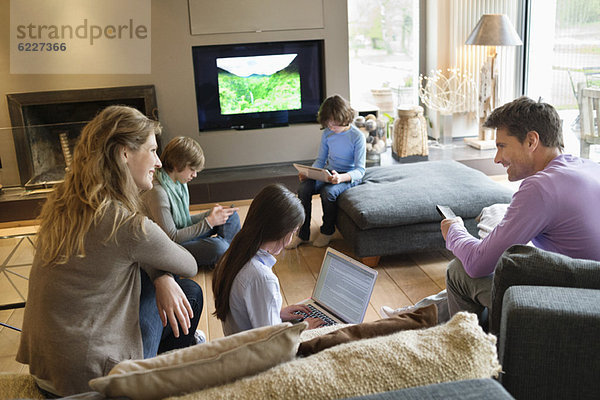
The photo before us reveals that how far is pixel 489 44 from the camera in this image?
529cm

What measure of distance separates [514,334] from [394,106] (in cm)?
499

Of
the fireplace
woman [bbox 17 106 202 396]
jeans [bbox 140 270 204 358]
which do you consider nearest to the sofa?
woman [bbox 17 106 202 396]

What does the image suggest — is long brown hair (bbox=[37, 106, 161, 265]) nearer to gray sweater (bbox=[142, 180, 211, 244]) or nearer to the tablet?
gray sweater (bbox=[142, 180, 211, 244])

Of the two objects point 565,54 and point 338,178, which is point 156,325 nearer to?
point 338,178

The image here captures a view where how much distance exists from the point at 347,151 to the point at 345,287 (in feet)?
6.22

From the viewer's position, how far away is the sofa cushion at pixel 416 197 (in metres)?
3.43

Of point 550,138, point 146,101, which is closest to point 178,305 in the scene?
point 550,138

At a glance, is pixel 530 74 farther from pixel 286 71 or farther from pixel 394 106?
pixel 286 71

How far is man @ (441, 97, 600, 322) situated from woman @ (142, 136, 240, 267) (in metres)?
1.38

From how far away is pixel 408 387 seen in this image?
3.74ft

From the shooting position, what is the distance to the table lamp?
208 inches

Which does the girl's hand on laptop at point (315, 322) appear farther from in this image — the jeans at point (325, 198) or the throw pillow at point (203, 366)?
the jeans at point (325, 198)

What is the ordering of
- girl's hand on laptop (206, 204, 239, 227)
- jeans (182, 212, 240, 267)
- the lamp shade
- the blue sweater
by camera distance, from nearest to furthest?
girl's hand on laptop (206, 204, 239, 227) → jeans (182, 212, 240, 267) → the blue sweater → the lamp shade

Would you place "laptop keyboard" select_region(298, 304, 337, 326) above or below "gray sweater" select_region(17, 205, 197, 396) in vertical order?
below
